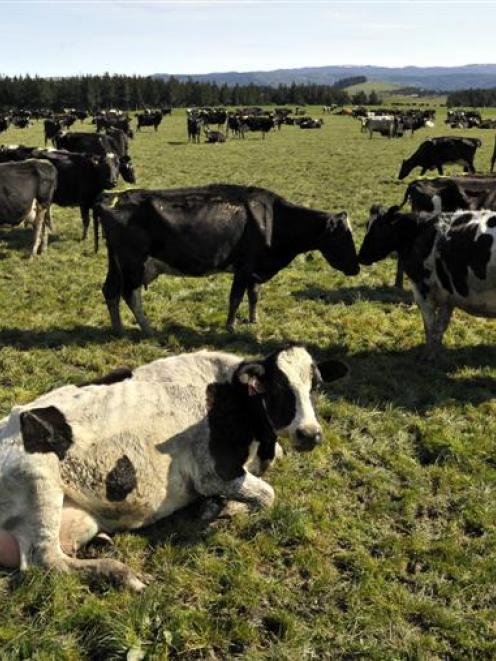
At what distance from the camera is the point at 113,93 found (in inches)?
4154

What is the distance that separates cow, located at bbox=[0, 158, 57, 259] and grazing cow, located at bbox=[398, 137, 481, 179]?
14.9m

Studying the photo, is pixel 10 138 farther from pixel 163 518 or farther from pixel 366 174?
pixel 163 518

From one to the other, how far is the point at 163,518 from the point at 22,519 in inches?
45.2

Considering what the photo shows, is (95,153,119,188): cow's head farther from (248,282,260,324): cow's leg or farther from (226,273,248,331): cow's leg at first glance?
(226,273,248,331): cow's leg

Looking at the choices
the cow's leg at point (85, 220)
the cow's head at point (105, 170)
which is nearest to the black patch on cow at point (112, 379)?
the cow's leg at point (85, 220)

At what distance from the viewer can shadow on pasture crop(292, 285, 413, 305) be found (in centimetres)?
1059

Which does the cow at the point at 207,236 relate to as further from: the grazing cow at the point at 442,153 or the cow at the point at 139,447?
the grazing cow at the point at 442,153

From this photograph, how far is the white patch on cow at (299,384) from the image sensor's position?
462 cm

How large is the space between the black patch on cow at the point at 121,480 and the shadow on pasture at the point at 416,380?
10.7 ft

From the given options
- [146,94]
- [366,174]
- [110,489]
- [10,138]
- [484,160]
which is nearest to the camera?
[110,489]

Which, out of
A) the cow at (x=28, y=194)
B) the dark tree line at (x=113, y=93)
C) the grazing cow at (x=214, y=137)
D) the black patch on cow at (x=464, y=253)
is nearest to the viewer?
the black patch on cow at (x=464, y=253)

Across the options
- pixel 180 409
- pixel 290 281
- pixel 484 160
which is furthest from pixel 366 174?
pixel 180 409

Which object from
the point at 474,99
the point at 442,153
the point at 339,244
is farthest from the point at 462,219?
the point at 474,99

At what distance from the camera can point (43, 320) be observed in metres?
9.52
